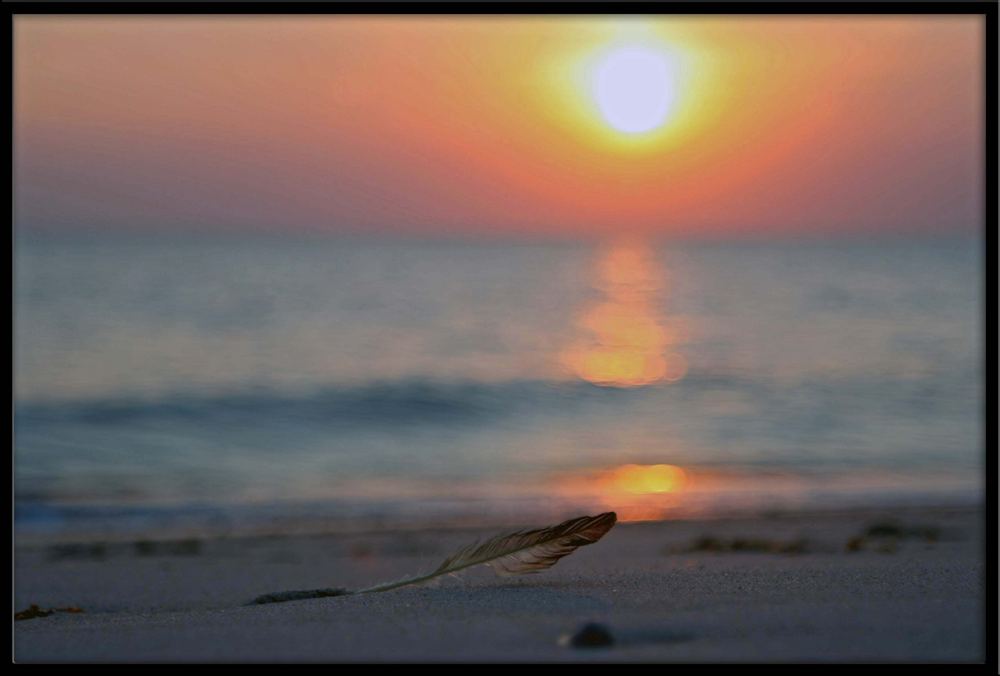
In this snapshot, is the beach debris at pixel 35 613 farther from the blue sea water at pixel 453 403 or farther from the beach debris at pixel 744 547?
the blue sea water at pixel 453 403

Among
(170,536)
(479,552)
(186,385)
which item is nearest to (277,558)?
(170,536)

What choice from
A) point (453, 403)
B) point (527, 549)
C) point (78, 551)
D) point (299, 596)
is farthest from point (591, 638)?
point (453, 403)

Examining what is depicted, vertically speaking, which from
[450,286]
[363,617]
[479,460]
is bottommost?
[363,617]

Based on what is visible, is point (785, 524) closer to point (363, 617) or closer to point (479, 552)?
point (479, 552)

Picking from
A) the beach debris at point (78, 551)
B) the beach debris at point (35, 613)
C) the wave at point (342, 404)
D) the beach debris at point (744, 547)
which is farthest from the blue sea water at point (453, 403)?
the beach debris at point (35, 613)

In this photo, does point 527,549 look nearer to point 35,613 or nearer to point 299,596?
point 299,596

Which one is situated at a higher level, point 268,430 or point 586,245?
point 586,245
